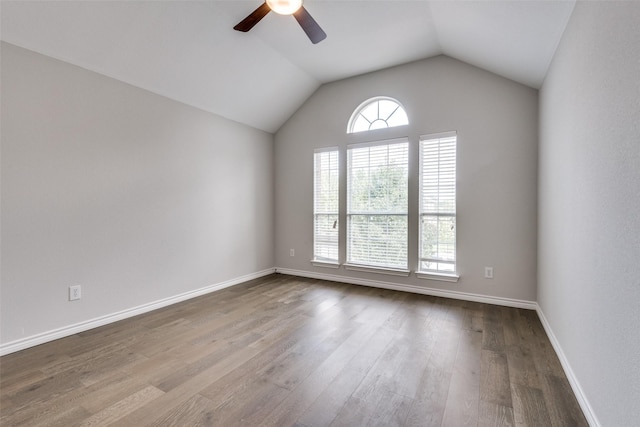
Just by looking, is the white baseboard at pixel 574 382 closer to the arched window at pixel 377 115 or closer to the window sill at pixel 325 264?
the window sill at pixel 325 264

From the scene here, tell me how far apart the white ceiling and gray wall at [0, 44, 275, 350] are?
230 millimetres

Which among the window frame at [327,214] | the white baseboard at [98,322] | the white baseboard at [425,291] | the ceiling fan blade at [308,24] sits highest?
the ceiling fan blade at [308,24]

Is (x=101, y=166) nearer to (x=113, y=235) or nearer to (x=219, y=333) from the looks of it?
Result: (x=113, y=235)

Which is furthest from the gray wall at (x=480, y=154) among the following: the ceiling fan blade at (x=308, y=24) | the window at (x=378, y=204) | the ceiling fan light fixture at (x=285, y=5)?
the ceiling fan light fixture at (x=285, y=5)

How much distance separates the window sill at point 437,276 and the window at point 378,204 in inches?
9.0

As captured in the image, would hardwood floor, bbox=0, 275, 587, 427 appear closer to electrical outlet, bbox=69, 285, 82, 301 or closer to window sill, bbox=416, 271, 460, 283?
electrical outlet, bbox=69, 285, 82, 301

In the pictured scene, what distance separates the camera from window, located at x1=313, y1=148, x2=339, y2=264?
4.59m

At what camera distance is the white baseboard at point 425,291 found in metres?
3.33

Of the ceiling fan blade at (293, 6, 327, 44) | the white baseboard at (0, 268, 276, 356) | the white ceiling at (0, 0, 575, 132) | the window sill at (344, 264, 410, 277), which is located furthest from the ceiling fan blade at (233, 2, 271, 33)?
the window sill at (344, 264, 410, 277)

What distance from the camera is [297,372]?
2039mm

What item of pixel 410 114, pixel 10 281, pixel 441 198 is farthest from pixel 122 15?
pixel 441 198

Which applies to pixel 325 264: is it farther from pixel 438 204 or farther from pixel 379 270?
pixel 438 204

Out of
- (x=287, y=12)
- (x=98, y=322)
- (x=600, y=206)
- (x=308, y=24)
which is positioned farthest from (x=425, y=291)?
(x=98, y=322)

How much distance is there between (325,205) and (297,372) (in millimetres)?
2929
